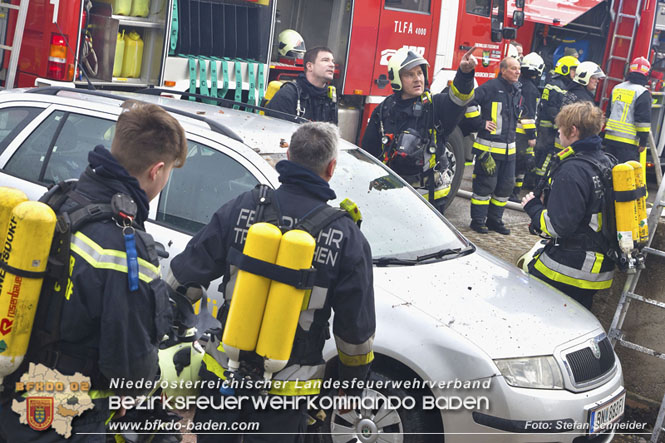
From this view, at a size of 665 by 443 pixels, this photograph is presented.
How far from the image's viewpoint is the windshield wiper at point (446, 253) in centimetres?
416

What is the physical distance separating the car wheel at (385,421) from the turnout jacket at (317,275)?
29.5 inches

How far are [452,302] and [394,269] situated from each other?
34 cm

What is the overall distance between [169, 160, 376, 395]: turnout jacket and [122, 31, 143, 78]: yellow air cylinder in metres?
4.74

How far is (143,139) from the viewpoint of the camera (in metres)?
2.29

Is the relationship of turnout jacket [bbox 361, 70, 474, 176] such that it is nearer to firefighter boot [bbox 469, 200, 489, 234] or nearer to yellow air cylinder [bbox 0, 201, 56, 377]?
firefighter boot [bbox 469, 200, 489, 234]

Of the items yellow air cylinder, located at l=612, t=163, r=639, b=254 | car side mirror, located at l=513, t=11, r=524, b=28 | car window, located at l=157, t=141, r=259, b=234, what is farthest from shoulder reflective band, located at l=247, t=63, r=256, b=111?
yellow air cylinder, located at l=612, t=163, r=639, b=254

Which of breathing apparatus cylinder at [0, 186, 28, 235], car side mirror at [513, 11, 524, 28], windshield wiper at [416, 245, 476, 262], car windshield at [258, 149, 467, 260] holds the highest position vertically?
car side mirror at [513, 11, 524, 28]

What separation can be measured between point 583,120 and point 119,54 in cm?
428

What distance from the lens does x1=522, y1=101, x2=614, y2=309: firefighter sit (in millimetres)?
4711

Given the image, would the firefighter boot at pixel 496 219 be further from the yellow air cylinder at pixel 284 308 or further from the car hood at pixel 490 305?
the yellow air cylinder at pixel 284 308

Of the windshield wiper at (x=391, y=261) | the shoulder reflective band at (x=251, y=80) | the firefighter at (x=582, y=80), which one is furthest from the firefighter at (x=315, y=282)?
the firefighter at (x=582, y=80)

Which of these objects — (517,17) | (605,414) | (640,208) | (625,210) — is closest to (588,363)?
(605,414)

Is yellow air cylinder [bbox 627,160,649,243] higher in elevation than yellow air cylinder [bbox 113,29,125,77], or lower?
lower

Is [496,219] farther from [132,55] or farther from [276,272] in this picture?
[276,272]
